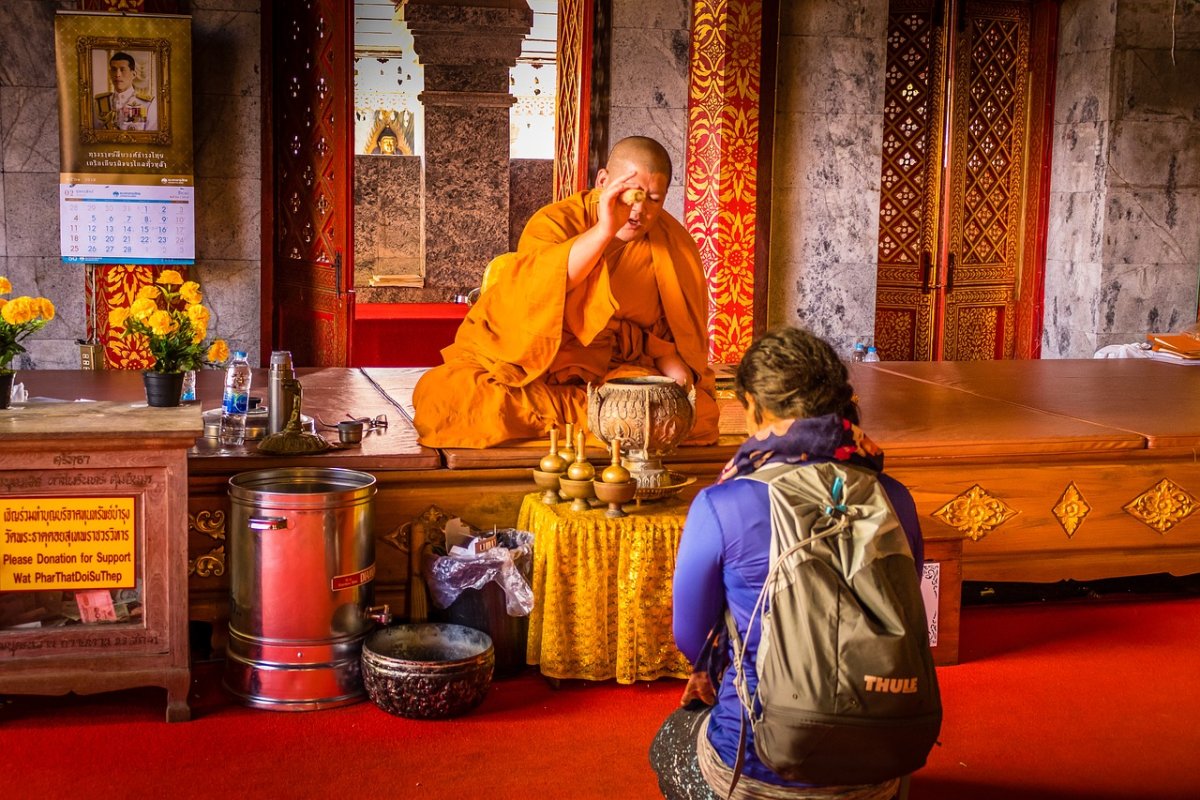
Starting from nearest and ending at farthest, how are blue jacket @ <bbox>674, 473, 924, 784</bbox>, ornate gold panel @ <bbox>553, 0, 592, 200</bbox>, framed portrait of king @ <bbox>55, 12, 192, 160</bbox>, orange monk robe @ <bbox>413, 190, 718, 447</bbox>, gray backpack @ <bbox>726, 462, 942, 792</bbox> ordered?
1. gray backpack @ <bbox>726, 462, 942, 792</bbox>
2. blue jacket @ <bbox>674, 473, 924, 784</bbox>
3. orange monk robe @ <bbox>413, 190, 718, 447</bbox>
4. framed portrait of king @ <bbox>55, 12, 192, 160</bbox>
5. ornate gold panel @ <bbox>553, 0, 592, 200</bbox>

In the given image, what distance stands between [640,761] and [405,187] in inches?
393

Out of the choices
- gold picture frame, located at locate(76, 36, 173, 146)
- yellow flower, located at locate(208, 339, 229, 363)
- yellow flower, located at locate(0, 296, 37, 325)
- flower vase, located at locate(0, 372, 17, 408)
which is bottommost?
flower vase, located at locate(0, 372, 17, 408)

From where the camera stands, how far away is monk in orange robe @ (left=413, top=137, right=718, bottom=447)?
12.6 feet

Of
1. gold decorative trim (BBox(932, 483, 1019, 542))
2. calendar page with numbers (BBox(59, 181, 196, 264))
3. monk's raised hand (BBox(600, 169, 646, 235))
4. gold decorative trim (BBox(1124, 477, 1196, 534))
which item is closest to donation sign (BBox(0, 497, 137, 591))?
monk's raised hand (BBox(600, 169, 646, 235))

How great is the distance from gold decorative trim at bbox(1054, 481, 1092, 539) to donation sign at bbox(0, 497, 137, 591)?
2.93 m

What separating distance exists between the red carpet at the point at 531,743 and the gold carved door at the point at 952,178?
5.32 meters

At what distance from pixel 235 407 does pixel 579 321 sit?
1.10m

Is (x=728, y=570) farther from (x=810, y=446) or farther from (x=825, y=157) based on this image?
(x=825, y=157)

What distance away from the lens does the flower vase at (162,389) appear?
145 inches

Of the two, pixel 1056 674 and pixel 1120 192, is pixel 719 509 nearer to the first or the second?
pixel 1056 674

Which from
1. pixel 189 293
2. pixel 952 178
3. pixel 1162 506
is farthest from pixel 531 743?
pixel 952 178

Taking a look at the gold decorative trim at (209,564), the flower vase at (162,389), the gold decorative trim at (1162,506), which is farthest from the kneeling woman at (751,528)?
the gold decorative trim at (1162,506)

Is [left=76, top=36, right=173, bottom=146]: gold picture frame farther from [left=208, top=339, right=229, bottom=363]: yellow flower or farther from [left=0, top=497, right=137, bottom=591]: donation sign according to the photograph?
[left=0, top=497, right=137, bottom=591]: donation sign

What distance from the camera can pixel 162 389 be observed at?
3.70 meters
